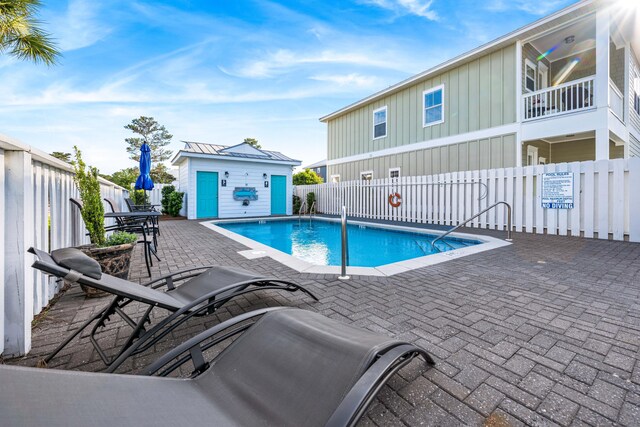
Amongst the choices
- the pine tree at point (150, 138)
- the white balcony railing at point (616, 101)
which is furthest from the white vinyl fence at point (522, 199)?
the pine tree at point (150, 138)

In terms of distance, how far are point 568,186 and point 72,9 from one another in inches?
497

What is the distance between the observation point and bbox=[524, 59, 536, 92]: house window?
9.71 metres

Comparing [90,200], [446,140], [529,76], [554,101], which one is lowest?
[90,200]

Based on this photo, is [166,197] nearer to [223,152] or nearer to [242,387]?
[223,152]

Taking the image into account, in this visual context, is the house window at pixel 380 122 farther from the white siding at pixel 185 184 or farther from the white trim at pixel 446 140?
the white siding at pixel 185 184

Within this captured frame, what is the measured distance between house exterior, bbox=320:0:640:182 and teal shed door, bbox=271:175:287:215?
506 centimetres

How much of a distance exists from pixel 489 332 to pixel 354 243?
5311mm

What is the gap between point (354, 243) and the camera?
7.28m

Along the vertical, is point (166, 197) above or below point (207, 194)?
below

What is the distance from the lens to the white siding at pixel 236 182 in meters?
11.9

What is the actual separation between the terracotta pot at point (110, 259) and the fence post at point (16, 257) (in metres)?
1.01

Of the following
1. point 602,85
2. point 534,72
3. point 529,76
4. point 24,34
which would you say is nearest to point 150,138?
point 24,34

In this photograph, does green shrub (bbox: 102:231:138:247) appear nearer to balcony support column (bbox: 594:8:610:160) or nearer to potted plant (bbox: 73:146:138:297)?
potted plant (bbox: 73:146:138:297)

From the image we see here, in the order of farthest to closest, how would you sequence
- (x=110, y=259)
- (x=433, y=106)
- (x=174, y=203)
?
(x=174, y=203) → (x=433, y=106) → (x=110, y=259)
